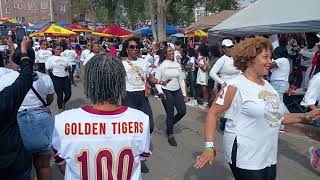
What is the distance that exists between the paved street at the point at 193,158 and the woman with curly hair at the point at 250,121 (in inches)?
90.9

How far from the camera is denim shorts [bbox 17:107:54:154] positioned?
4.14 meters

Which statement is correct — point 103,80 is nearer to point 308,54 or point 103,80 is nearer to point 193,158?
point 193,158

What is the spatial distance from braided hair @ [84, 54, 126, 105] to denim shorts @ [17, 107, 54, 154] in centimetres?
190

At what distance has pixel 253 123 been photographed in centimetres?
334

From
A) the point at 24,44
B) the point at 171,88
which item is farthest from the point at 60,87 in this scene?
the point at 24,44

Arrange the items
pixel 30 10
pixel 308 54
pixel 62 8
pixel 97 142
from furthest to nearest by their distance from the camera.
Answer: pixel 62 8 → pixel 30 10 → pixel 308 54 → pixel 97 142

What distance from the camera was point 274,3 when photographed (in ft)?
27.4

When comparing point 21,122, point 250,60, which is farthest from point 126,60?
point 250,60

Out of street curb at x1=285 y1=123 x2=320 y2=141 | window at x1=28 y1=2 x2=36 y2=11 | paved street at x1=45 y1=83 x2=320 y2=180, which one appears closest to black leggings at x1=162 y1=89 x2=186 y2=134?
paved street at x1=45 y1=83 x2=320 y2=180

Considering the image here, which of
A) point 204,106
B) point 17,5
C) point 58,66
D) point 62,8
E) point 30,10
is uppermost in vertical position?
point 17,5

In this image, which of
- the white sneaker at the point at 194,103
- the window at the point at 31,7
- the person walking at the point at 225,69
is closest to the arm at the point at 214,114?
the person walking at the point at 225,69

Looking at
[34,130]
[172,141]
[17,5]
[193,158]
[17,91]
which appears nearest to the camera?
[17,91]

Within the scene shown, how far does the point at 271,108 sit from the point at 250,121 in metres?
0.21

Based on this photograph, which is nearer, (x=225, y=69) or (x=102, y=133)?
(x=102, y=133)
